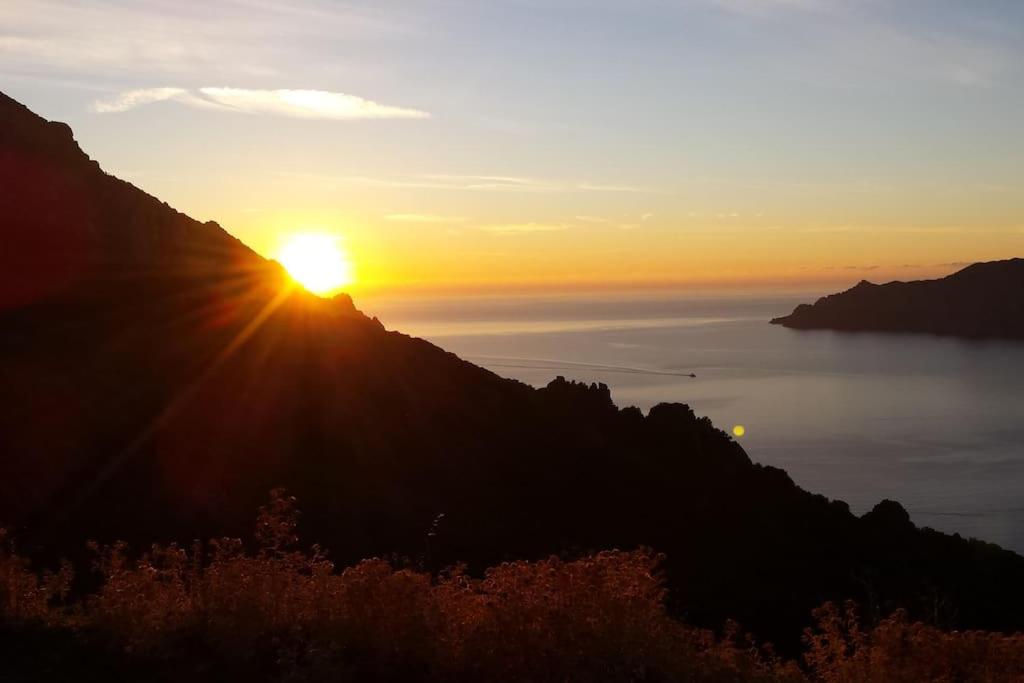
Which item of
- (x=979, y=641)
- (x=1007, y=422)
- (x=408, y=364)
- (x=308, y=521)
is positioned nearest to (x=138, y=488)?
(x=308, y=521)

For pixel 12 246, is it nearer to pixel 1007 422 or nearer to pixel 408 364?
pixel 408 364

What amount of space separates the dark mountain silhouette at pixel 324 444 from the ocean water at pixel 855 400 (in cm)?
2466

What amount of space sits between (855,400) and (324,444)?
89863 millimetres

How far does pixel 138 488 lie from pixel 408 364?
48.7 ft

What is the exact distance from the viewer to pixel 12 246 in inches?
1130

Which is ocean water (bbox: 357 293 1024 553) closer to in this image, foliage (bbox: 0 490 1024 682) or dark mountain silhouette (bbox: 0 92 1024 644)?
dark mountain silhouette (bbox: 0 92 1024 644)

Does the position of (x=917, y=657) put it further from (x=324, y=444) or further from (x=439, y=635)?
(x=324, y=444)

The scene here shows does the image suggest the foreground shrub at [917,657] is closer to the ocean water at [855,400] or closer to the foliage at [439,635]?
the foliage at [439,635]

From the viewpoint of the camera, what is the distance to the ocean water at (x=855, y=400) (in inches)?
2408

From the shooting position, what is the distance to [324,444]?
26.9 meters

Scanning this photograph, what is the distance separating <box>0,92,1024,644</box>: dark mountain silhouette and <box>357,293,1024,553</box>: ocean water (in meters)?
24.7

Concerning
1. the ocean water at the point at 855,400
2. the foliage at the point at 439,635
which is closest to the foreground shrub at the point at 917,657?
the foliage at the point at 439,635

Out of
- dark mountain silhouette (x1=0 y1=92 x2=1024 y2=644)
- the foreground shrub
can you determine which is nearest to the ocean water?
dark mountain silhouette (x1=0 y1=92 x2=1024 y2=644)

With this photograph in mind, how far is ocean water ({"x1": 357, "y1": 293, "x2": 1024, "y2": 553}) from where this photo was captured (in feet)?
201
